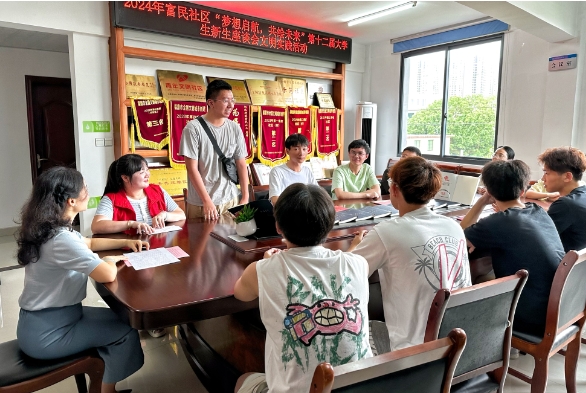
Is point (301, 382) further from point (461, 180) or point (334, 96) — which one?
point (334, 96)

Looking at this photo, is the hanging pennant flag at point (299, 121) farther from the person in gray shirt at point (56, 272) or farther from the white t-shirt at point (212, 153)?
the person in gray shirt at point (56, 272)

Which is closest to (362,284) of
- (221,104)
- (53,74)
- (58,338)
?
(58,338)

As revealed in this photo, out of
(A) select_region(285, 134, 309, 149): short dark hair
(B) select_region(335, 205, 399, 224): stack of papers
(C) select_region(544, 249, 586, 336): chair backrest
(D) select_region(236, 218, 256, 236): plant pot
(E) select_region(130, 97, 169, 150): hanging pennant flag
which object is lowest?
(C) select_region(544, 249, 586, 336): chair backrest

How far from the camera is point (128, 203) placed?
2.11m

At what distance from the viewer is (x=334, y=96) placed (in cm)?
590

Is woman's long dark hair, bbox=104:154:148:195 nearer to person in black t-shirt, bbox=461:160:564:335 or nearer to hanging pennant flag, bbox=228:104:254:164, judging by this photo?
person in black t-shirt, bbox=461:160:564:335

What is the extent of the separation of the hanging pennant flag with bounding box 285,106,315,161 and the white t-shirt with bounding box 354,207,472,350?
3977 mm

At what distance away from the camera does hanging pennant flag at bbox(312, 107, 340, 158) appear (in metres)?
5.56

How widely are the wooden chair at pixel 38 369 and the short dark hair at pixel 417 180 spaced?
1239 millimetres

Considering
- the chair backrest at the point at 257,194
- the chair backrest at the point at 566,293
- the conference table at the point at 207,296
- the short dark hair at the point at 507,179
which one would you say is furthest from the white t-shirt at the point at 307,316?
the chair backrest at the point at 257,194

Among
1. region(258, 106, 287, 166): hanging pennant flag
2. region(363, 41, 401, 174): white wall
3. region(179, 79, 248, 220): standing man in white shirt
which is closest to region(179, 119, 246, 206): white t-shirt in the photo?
region(179, 79, 248, 220): standing man in white shirt

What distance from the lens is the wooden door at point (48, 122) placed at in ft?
17.1

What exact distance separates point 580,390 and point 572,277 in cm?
85

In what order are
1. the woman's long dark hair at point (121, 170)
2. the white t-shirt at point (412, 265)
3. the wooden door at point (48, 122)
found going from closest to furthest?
the white t-shirt at point (412, 265), the woman's long dark hair at point (121, 170), the wooden door at point (48, 122)
